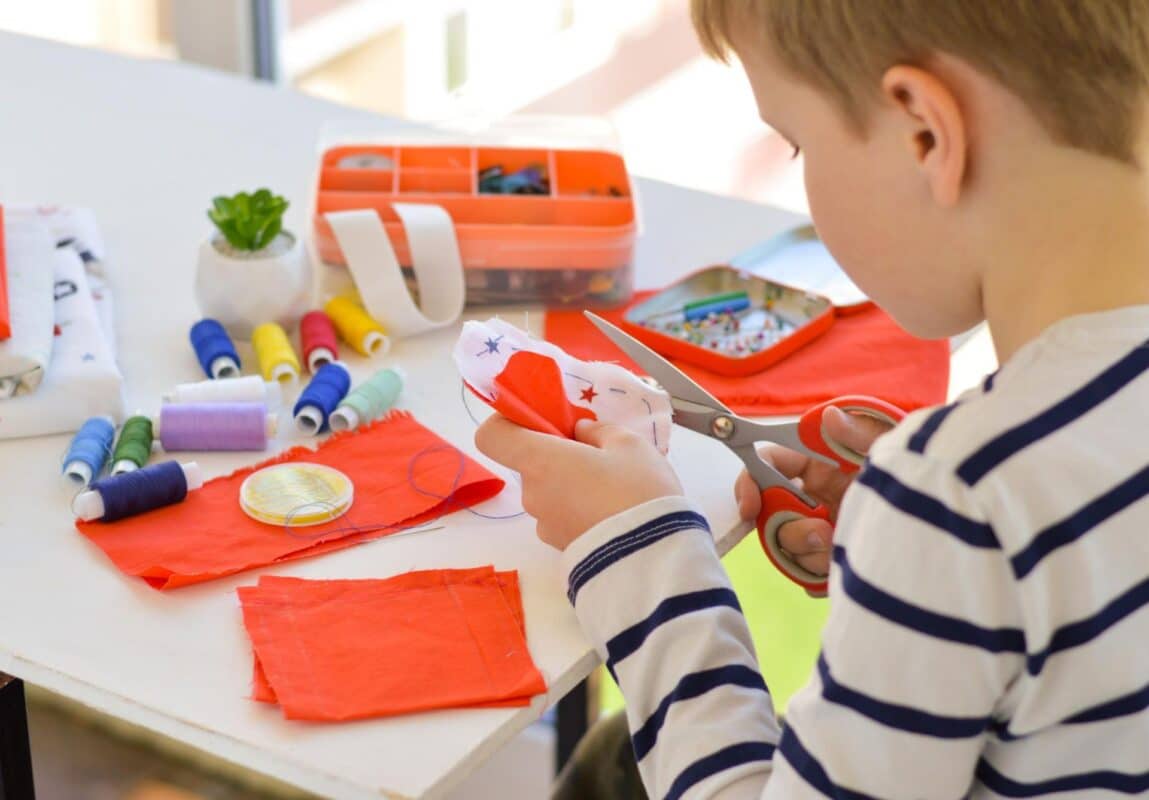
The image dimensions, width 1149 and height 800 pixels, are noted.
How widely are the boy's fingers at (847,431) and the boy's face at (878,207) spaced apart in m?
0.17

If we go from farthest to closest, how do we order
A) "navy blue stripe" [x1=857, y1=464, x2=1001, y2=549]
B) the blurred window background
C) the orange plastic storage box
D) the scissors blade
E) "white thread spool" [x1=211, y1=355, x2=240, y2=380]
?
1. the blurred window background
2. the orange plastic storage box
3. "white thread spool" [x1=211, y1=355, x2=240, y2=380]
4. the scissors blade
5. "navy blue stripe" [x1=857, y1=464, x2=1001, y2=549]

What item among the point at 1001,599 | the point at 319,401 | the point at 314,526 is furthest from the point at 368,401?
the point at 1001,599

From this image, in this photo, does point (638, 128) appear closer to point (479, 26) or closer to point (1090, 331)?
point (479, 26)

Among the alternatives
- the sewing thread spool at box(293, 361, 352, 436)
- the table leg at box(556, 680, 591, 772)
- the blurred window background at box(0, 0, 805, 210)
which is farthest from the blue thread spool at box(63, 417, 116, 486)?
the blurred window background at box(0, 0, 805, 210)

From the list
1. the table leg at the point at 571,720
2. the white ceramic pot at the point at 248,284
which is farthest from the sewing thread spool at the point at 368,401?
the table leg at the point at 571,720

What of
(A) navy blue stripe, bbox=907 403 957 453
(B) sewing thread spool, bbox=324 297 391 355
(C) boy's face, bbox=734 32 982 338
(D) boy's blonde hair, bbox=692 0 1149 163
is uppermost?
(D) boy's blonde hair, bbox=692 0 1149 163

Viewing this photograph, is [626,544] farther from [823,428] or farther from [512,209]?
[512,209]

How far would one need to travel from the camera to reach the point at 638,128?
11.2ft

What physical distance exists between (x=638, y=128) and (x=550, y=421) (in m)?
2.70

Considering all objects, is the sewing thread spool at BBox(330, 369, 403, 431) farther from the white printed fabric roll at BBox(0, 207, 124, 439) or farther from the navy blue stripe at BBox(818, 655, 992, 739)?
the navy blue stripe at BBox(818, 655, 992, 739)

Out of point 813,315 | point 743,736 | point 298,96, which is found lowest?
point 743,736

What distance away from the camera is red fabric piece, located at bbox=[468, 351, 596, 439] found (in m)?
0.81

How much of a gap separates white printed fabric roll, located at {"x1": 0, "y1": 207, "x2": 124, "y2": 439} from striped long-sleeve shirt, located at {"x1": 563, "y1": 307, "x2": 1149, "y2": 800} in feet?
1.64

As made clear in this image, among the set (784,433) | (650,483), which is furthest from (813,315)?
(650,483)
